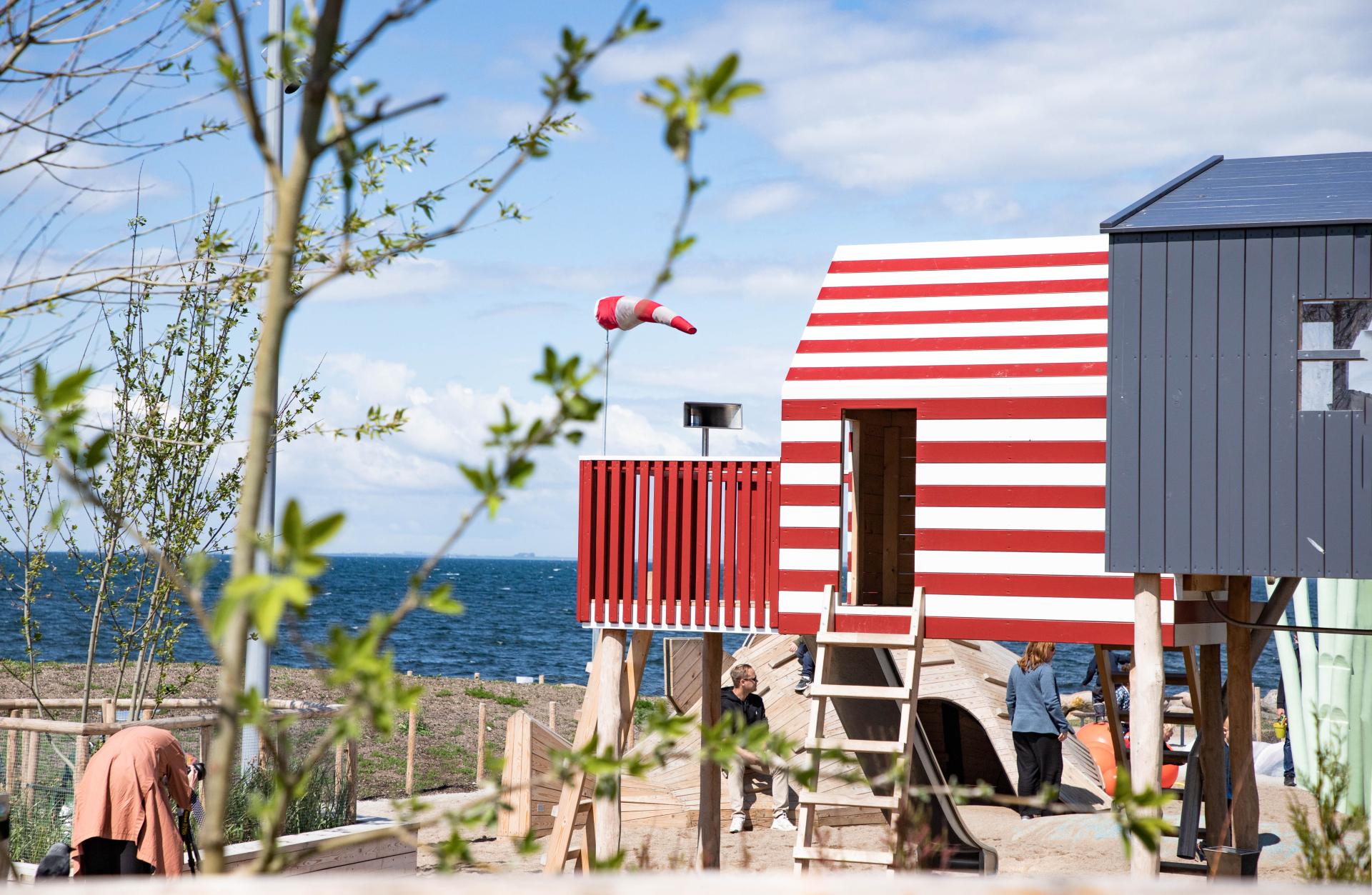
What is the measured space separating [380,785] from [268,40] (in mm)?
16830

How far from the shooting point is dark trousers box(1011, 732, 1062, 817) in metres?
14.1

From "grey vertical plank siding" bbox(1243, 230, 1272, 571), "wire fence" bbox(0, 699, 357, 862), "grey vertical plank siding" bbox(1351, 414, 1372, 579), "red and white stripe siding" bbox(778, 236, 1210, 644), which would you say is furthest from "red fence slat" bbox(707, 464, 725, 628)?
"grey vertical plank siding" bbox(1351, 414, 1372, 579)

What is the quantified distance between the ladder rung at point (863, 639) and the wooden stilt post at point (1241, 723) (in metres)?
3.49

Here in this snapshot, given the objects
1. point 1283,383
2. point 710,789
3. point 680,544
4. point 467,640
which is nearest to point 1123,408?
point 1283,383

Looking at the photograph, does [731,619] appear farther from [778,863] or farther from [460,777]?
[460,777]

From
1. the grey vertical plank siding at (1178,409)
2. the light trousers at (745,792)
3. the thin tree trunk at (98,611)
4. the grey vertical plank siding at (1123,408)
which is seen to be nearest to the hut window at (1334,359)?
the grey vertical plank siding at (1178,409)

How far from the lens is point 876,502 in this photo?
12.7 m

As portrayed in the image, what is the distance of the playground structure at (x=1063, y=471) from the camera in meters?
8.00

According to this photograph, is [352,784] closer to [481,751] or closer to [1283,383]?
[481,751]

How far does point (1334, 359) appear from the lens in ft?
26.0

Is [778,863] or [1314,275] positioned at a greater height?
[1314,275]

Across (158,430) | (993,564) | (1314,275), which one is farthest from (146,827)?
(1314,275)

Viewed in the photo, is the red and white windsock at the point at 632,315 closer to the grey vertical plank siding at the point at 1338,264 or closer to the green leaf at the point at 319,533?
the grey vertical plank siding at the point at 1338,264

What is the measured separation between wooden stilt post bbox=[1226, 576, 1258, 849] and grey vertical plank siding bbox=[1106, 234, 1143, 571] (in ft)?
11.0
